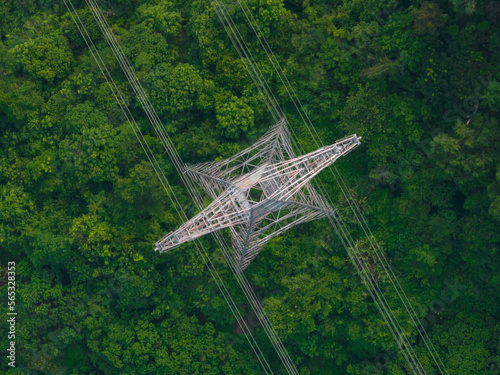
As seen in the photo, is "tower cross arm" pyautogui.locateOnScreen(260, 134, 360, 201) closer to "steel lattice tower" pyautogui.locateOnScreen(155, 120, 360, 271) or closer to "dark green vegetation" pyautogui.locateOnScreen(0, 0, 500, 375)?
"steel lattice tower" pyautogui.locateOnScreen(155, 120, 360, 271)

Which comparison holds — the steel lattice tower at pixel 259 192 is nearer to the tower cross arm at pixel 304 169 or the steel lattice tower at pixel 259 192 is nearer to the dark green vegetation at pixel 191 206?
the tower cross arm at pixel 304 169

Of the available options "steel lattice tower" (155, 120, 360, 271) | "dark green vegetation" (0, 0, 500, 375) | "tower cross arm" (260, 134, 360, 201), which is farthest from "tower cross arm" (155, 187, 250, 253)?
"dark green vegetation" (0, 0, 500, 375)

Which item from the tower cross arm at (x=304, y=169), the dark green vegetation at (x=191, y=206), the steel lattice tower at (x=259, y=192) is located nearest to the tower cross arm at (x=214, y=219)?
the steel lattice tower at (x=259, y=192)

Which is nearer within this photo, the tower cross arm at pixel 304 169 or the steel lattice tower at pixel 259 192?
the tower cross arm at pixel 304 169

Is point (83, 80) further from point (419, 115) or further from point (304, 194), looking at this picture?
point (419, 115)

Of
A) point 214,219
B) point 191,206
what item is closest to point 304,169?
point 214,219

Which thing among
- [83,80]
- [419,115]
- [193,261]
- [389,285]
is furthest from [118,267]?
[419,115]

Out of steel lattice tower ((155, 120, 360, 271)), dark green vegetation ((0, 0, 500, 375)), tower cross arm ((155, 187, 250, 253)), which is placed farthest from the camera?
dark green vegetation ((0, 0, 500, 375))
